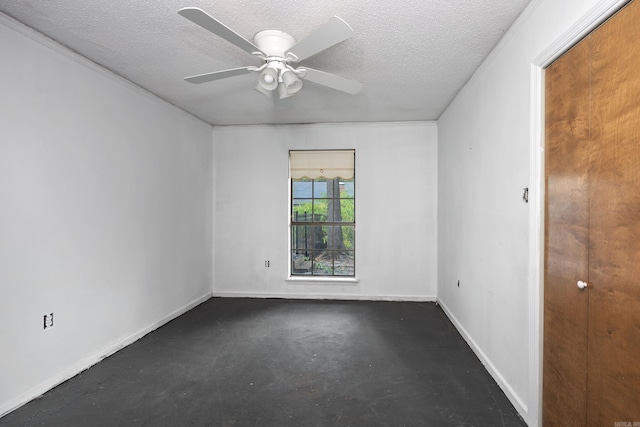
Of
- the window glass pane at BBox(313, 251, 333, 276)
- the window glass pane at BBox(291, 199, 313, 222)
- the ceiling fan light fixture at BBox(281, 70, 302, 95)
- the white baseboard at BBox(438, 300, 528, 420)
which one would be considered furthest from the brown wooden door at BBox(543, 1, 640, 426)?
the window glass pane at BBox(291, 199, 313, 222)

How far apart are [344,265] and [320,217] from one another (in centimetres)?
81

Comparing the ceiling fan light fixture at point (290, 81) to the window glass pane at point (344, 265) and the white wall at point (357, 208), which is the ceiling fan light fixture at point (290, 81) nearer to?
the white wall at point (357, 208)

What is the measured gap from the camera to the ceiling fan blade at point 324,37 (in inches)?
62.9

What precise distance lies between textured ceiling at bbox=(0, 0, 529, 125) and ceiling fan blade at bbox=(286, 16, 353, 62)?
0.86ft

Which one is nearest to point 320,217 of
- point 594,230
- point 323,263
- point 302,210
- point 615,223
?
point 302,210

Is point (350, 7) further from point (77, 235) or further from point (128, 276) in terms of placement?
point (128, 276)

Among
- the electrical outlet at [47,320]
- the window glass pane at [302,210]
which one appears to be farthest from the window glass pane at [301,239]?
the electrical outlet at [47,320]

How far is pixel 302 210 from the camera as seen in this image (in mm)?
4785

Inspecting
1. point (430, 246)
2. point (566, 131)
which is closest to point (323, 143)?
point (430, 246)

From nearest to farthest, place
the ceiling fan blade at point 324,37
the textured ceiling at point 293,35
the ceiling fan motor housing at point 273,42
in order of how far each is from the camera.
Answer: the ceiling fan blade at point 324,37, the textured ceiling at point 293,35, the ceiling fan motor housing at point 273,42

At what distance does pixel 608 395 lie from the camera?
1317 millimetres

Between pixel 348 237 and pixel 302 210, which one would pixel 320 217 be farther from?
pixel 348 237

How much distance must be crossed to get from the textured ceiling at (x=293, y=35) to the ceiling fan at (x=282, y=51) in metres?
0.13

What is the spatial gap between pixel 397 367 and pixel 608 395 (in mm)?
1468
